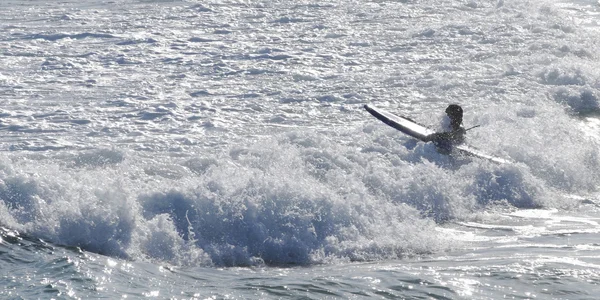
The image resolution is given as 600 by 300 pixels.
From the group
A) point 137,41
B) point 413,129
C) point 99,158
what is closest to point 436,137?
point 413,129

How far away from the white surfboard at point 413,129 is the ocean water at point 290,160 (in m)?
0.16

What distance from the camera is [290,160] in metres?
13.1

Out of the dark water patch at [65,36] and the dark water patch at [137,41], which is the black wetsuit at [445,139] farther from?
the dark water patch at [65,36]

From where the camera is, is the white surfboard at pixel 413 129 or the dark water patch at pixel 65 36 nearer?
the white surfboard at pixel 413 129

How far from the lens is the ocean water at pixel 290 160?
972 cm

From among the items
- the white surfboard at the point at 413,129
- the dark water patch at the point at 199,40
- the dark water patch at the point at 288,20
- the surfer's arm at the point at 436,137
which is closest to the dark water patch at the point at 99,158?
the white surfboard at the point at 413,129

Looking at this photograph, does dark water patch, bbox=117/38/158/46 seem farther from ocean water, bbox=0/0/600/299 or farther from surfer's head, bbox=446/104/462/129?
surfer's head, bbox=446/104/462/129

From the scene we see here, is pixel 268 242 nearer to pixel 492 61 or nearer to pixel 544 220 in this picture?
pixel 544 220

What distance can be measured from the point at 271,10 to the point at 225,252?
14.8 metres

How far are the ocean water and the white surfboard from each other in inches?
6.3

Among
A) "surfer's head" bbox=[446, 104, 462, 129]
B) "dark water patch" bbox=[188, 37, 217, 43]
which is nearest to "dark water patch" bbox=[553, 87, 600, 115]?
"surfer's head" bbox=[446, 104, 462, 129]

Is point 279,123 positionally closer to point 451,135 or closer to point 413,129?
point 413,129

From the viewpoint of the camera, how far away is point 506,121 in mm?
15656

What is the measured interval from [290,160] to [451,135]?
294cm
